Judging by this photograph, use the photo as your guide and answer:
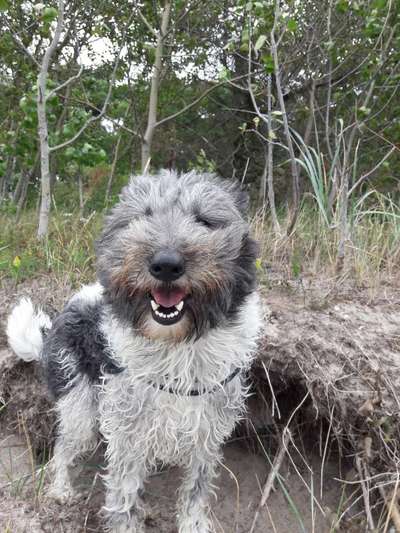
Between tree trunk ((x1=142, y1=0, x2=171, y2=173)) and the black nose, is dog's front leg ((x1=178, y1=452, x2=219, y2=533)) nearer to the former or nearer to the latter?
the black nose

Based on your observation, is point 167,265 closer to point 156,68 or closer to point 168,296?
point 168,296

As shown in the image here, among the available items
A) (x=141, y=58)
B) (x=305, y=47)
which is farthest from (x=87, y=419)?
(x=141, y=58)

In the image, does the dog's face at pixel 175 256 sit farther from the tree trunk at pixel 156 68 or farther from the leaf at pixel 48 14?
the tree trunk at pixel 156 68

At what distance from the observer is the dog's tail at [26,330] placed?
3123mm

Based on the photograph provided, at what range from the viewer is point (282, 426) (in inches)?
132

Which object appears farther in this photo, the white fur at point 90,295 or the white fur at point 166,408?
the white fur at point 90,295

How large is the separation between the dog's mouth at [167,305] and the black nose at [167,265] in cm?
9

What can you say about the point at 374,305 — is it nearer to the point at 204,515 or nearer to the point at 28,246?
the point at 204,515

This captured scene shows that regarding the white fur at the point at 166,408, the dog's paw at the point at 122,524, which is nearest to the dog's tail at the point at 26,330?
the white fur at the point at 166,408

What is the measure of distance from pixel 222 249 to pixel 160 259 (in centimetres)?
35

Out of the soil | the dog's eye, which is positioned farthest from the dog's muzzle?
the soil

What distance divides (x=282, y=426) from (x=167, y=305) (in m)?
1.80

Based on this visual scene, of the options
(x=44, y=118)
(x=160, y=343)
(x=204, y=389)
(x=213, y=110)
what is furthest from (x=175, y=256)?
(x=213, y=110)

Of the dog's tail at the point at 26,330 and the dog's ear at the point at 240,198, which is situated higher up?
the dog's ear at the point at 240,198
